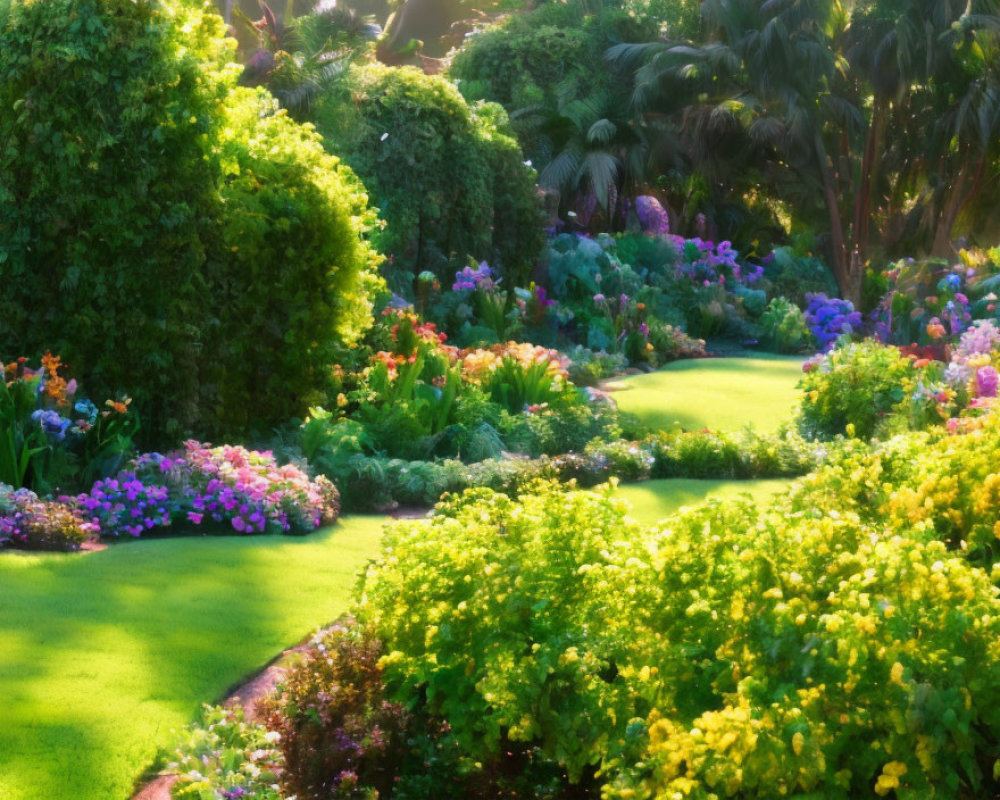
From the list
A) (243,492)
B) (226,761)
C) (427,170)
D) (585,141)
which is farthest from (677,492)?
(585,141)

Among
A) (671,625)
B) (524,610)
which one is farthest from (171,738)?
(671,625)

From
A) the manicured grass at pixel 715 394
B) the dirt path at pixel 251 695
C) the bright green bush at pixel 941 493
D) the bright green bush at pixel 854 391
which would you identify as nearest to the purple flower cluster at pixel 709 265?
the manicured grass at pixel 715 394

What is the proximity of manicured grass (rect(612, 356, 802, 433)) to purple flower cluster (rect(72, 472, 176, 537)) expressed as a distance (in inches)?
217

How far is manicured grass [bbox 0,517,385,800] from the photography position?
474 cm

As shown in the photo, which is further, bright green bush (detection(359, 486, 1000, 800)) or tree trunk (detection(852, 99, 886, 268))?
tree trunk (detection(852, 99, 886, 268))

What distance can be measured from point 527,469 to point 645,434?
97.1 inches

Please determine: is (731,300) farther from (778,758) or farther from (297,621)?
(778,758)

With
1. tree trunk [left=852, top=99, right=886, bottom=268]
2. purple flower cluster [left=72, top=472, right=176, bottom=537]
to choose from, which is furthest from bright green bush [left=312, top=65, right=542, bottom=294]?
tree trunk [left=852, top=99, right=886, bottom=268]

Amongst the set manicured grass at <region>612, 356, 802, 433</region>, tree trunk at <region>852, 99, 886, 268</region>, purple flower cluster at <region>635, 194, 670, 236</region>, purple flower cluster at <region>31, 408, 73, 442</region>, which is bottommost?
manicured grass at <region>612, 356, 802, 433</region>

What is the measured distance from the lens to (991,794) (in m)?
3.80

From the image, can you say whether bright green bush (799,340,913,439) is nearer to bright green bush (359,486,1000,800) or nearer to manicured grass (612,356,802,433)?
manicured grass (612,356,802,433)

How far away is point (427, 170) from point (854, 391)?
26.1 ft

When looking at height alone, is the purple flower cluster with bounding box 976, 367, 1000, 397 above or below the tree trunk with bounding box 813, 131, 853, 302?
below

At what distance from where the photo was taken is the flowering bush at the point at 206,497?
8031 mm
